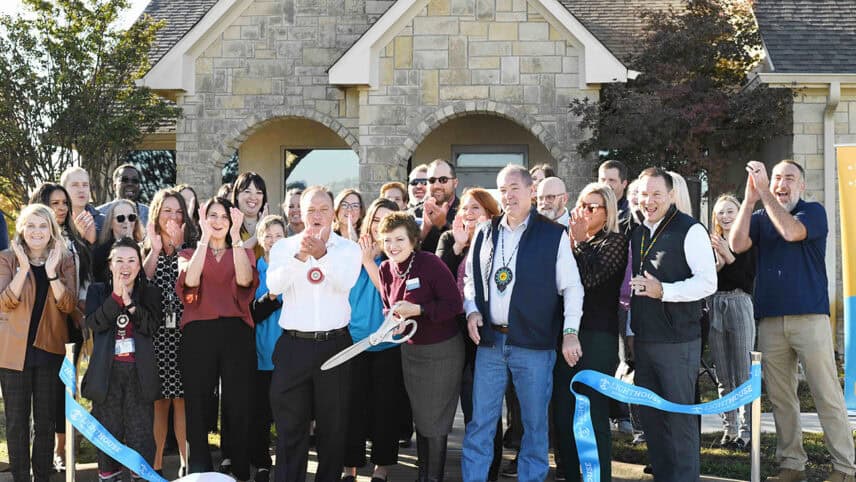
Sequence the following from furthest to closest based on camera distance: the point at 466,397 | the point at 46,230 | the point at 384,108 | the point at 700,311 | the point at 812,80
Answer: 1. the point at 384,108
2. the point at 812,80
3. the point at 466,397
4. the point at 46,230
5. the point at 700,311

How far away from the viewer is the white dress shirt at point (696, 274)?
6.31 metres

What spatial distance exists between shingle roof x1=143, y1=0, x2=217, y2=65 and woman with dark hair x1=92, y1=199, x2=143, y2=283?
10062mm

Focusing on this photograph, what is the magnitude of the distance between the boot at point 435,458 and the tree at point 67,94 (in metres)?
10.1

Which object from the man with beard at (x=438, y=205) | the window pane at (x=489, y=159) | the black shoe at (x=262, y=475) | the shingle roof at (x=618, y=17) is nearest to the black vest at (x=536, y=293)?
the man with beard at (x=438, y=205)

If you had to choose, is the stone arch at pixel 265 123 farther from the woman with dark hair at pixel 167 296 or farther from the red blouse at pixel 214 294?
the red blouse at pixel 214 294

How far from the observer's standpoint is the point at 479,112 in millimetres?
14781

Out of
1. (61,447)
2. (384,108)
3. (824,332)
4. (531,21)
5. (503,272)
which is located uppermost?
A: (531,21)

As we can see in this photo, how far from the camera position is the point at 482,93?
1468 cm

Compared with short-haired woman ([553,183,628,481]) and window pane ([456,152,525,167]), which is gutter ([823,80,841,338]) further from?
short-haired woman ([553,183,628,481])

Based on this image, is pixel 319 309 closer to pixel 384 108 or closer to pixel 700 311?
pixel 700 311

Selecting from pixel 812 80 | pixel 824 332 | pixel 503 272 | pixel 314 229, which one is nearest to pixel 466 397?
pixel 503 272

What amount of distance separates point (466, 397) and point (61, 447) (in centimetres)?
321

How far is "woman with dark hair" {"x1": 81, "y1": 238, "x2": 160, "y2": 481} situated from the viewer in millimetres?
6801

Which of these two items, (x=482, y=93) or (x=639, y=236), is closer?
(x=639, y=236)
